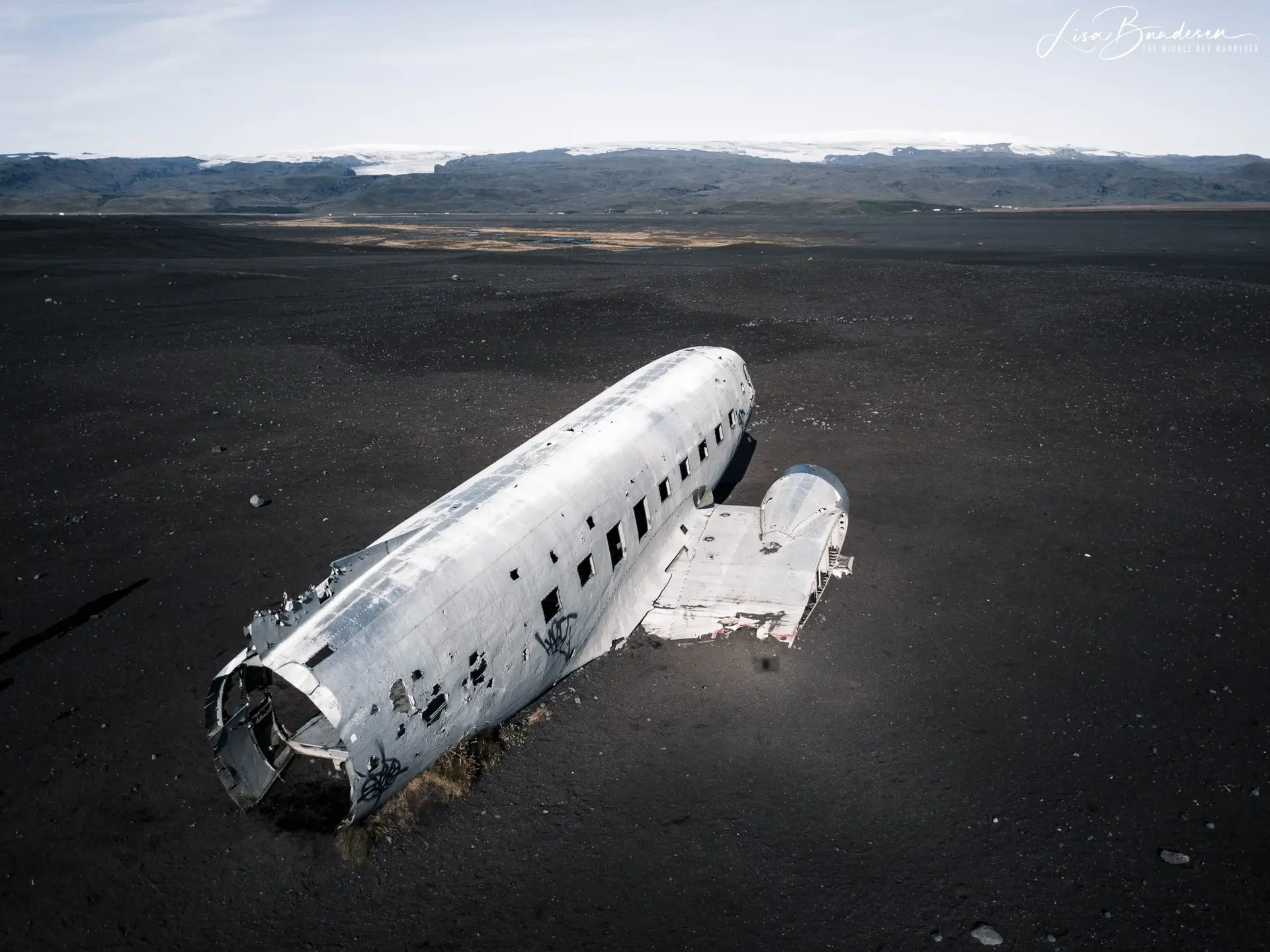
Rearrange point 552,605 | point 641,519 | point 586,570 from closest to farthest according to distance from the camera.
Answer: point 552,605 < point 586,570 < point 641,519

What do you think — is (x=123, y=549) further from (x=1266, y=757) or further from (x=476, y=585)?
(x=1266, y=757)

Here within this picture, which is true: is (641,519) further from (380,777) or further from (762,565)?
(380,777)

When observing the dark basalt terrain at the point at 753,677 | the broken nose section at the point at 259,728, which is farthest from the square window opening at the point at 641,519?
the broken nose section at the point at 259,728

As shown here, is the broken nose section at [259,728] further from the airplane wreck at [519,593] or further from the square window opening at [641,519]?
the square window opening at [641,519]

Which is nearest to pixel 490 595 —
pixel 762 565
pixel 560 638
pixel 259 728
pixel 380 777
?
pixel 560 638

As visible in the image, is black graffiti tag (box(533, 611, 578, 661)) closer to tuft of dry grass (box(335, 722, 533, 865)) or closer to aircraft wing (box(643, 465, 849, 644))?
tuft of dry grass (box(335, 722, 533, 865))

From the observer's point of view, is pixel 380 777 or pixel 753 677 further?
pixel 753 677

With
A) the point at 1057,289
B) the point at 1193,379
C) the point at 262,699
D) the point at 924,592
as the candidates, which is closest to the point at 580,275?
the point at 1057,289
